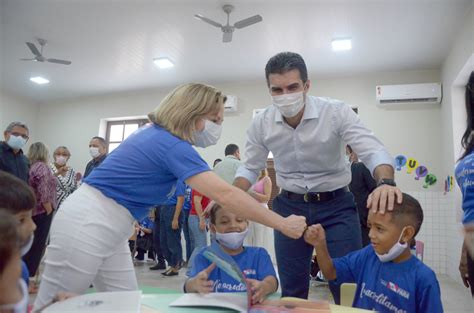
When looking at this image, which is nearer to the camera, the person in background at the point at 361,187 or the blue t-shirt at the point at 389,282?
the blue t-shirt at the point at 389,282

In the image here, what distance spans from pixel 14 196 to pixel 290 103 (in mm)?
1152

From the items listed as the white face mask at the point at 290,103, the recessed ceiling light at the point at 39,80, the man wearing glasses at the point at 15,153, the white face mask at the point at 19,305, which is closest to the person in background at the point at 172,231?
the man wearing glasses at the point at 15,153

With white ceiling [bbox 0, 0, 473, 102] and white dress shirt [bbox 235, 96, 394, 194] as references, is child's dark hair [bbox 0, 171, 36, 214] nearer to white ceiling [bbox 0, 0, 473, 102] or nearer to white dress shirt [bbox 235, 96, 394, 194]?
white dress shirt [bbox 235, 96, 394, 194]

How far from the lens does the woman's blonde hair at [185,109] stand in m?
1.45

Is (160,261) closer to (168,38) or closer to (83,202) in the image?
(168,38)

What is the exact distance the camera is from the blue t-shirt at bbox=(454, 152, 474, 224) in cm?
171

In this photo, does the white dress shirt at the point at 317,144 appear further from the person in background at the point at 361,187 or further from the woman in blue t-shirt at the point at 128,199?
the person in background at the point at 361,187

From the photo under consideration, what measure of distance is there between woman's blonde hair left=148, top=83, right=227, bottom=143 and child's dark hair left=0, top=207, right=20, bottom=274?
0.75 m

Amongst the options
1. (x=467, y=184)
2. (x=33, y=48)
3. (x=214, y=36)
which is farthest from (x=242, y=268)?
(x=33, y=48)

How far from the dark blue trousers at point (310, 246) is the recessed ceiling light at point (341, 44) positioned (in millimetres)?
3943

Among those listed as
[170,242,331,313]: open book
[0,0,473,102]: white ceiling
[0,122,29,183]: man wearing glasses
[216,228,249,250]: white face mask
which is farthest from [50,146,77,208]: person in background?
[170,242,331,313]: open book

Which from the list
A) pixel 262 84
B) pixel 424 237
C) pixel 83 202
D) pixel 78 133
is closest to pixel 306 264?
pixel 83 202

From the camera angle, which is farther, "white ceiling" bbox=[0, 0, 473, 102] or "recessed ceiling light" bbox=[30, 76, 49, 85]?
"recessed ceiling light" bbox=[30, 76, 49, 85]

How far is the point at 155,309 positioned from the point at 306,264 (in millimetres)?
1014
